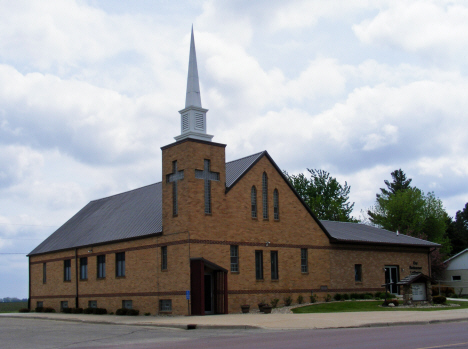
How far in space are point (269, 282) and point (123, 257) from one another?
1029 cm

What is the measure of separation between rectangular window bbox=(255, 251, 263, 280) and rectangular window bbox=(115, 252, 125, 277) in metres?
A: 9.37

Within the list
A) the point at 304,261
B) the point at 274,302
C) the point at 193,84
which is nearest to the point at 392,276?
the point at 304,261

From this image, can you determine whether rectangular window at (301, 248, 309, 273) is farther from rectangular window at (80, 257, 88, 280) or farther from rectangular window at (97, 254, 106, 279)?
rectangular window at (80, 257, 88, 280)

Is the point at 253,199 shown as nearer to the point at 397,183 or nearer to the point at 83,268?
the point at 83,268

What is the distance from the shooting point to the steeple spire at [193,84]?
35.1 m

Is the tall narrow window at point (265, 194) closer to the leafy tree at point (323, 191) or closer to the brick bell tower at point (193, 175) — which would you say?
the brick bell tower at point (193, 175)

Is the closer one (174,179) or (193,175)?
(193,175)

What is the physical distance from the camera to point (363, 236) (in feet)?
146

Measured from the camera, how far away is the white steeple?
113ft

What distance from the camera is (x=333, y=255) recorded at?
40.8m

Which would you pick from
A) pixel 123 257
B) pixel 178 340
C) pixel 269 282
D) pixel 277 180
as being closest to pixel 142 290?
pixel 123 257

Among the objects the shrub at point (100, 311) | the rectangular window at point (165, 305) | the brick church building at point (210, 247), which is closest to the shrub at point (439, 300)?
the brick church building at point (210, 247)

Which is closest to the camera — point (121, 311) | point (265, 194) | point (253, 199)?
point (121, 311)

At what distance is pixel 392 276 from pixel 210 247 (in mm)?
18125
